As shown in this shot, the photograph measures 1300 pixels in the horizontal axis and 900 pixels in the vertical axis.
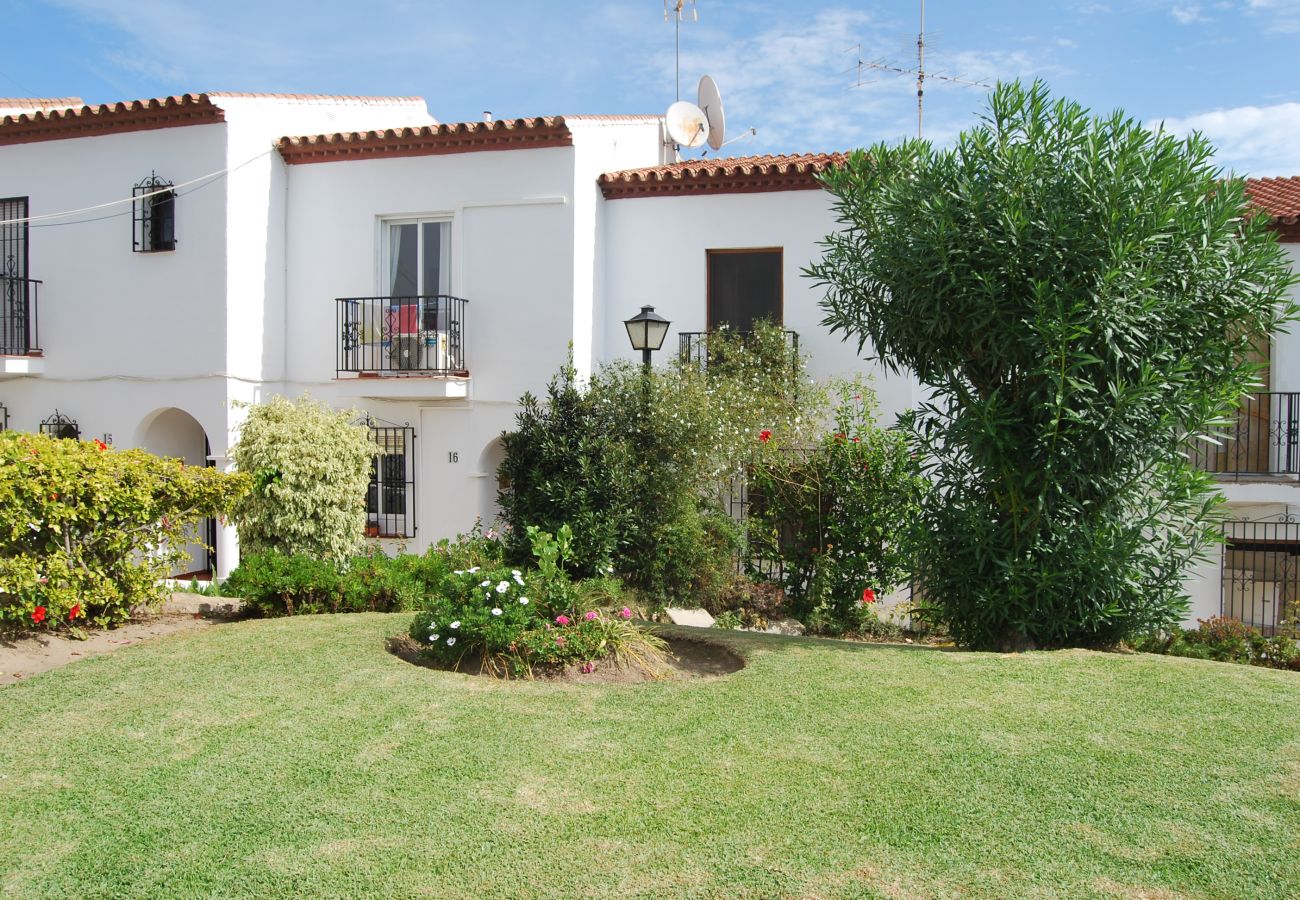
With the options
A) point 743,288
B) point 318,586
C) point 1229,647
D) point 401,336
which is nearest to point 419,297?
point 401,336

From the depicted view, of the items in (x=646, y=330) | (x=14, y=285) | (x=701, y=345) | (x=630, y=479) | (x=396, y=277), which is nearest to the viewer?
(x=630, y=479)

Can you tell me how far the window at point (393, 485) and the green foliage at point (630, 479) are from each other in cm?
423

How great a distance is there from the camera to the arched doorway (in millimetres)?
14828

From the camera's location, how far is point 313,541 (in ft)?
33.6

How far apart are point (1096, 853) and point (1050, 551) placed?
13.2 feet

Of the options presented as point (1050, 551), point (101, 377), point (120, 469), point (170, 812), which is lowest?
point (170, 812)

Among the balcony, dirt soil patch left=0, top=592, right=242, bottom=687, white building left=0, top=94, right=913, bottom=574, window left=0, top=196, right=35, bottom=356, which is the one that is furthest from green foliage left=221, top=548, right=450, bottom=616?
window left=0, top=196, right=35, bottom=356

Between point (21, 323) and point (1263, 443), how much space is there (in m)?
17.7

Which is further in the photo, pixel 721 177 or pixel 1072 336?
pixel 721 177

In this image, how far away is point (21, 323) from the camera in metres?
14.6

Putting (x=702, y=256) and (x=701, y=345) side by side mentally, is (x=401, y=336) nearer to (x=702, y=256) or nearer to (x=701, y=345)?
(x=701, y=345)

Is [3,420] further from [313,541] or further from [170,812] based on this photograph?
[170,812]

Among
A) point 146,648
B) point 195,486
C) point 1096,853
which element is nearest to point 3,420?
point 195,486

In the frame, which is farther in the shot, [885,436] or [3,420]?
[3,420]
